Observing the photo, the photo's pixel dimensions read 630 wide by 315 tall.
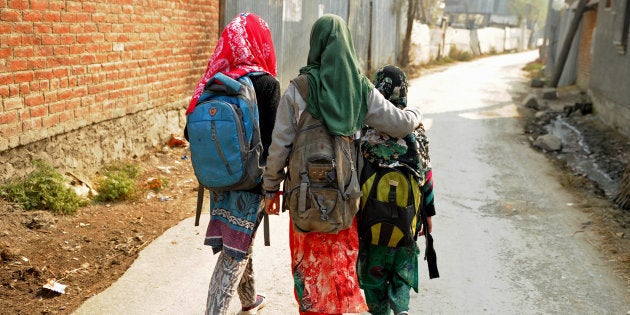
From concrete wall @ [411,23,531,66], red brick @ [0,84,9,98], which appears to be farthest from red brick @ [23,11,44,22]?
concrete wall @ [411,23,531,66]

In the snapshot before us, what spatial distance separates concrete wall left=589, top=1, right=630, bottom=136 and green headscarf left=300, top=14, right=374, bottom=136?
8.61 meters

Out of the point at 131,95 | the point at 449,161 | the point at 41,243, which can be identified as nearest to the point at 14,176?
the point at 41,243

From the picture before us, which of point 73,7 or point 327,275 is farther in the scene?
point 73,7

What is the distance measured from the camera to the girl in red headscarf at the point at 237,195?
2936 millimetres

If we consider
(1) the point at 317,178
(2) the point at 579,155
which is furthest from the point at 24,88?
(2) the point at 579,155

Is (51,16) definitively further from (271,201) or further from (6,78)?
(271,201)

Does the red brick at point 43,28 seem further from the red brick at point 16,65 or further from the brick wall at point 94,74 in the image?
the red brick at point 16,65

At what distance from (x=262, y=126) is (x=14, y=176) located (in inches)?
104

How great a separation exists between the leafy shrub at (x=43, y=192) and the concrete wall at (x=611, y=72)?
8.56 metres

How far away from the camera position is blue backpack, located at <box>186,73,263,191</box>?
2762 mm

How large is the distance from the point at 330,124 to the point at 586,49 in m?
15.2

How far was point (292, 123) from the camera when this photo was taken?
8.78ft

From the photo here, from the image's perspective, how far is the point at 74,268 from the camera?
4086 mm

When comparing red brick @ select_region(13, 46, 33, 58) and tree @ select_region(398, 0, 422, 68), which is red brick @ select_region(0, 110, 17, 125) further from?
tree @ select_region(398, 0, 422, 68)
